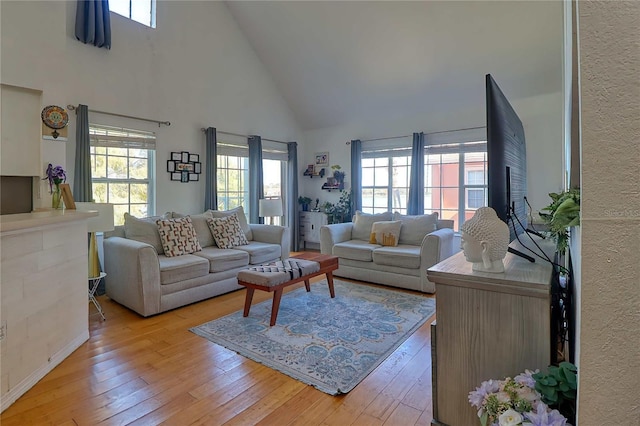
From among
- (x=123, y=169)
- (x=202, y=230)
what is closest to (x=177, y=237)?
(x=202, y=230)

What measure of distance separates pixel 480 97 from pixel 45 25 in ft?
16.6

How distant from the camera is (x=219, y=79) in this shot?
5176mm

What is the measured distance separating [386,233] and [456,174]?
1.69 metres

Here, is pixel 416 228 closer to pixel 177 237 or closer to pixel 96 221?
pixel 177 237

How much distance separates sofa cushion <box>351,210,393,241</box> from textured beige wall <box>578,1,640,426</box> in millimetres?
4059

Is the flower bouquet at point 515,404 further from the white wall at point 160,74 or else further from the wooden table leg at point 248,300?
the white wall at point 160,74

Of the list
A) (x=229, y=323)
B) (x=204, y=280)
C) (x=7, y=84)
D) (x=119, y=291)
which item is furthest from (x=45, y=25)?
(x=229, y=323)

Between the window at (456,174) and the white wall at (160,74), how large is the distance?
280 centimetres

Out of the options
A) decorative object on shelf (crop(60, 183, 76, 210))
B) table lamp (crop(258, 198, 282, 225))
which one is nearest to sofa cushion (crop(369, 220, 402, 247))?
table lamp (crop(258, 198, 282, 225))

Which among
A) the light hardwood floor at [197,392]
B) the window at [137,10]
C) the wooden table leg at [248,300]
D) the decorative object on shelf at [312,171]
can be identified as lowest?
the light hardwood floor at [197,392]

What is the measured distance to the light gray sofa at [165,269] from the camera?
3074 mm

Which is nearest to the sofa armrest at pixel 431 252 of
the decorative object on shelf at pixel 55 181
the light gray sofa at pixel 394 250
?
the light gray sofa at pixel 394 250

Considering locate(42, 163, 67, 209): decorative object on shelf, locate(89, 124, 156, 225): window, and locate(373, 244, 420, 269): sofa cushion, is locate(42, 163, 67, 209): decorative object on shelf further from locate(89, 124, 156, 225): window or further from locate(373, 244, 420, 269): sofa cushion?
locate(373, 244, 420, 269): sofa cushion

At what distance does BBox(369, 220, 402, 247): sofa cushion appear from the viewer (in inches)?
172
